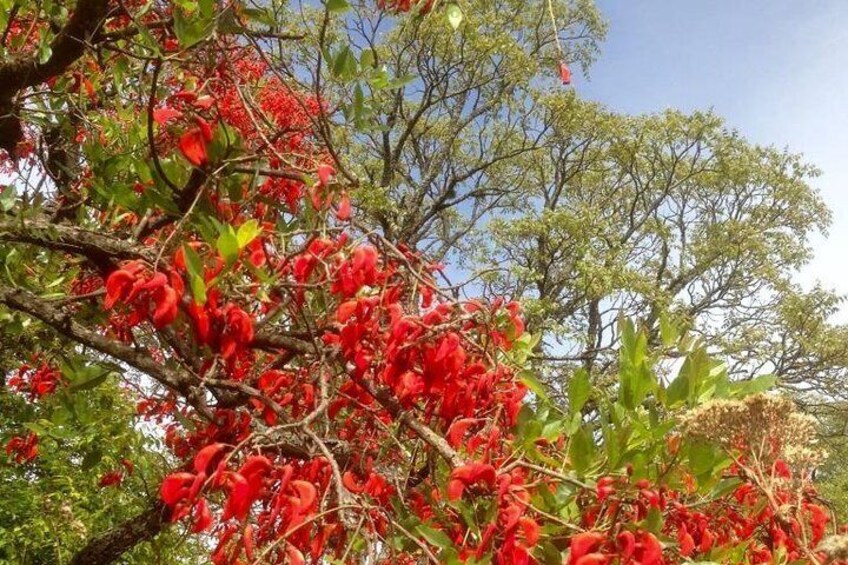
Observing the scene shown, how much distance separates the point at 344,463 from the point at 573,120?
1192 centimetres

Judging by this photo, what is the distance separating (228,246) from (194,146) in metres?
0.36

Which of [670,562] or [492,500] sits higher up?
[492,500]

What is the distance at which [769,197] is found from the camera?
13.5 m

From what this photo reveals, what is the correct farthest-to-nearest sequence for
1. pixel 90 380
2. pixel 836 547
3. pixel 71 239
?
pixel 71 239 → pixel 90 380 → pixel 836 547

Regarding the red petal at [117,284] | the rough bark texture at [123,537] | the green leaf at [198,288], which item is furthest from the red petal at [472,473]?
the rough bark texture at [123,537]

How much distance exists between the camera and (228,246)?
148cm

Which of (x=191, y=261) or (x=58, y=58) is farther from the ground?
(x=58, y=58)

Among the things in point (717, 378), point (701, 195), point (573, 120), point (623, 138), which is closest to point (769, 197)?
point (701, 195)

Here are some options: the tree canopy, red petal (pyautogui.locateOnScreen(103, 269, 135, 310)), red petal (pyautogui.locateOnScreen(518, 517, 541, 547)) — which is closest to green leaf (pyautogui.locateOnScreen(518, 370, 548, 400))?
the tree canopy

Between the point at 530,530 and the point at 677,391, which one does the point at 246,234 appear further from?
the point at 677,391

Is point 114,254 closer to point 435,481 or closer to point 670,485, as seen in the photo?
point 435,481

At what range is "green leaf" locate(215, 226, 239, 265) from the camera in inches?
58.1

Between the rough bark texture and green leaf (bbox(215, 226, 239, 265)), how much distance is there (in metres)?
1.85

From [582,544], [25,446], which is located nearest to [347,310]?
[582,544]
